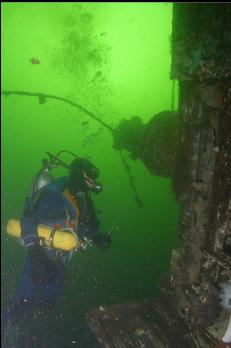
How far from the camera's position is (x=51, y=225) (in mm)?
4500

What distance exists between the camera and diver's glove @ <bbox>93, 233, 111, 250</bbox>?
196 inches

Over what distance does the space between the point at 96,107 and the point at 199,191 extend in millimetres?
18180

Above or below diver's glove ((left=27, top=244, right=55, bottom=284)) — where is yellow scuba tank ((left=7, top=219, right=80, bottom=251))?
above

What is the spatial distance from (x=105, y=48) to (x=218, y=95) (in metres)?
14.6

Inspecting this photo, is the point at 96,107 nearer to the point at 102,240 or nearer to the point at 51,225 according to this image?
the point at 102,240

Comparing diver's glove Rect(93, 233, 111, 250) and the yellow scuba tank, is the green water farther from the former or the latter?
the yellow scuba tank

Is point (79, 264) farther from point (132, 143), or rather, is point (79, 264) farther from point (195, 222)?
point (195, 222)

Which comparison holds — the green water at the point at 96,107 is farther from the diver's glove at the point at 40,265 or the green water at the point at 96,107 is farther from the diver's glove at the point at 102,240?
the diver's glove at the point at 40,265

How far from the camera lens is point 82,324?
26.9 feet

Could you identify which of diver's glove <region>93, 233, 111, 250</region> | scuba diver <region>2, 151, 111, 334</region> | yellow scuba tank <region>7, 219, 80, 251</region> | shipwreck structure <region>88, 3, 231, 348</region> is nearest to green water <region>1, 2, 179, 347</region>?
scuba diver <region>2, 151, 111, 334</region>

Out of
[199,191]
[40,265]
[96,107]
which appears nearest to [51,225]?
[40,265]

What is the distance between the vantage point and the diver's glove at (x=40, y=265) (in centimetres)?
440

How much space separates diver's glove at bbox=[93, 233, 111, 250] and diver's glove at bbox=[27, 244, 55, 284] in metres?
0.72

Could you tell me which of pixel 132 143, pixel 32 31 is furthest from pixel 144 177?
pixel 132 143
